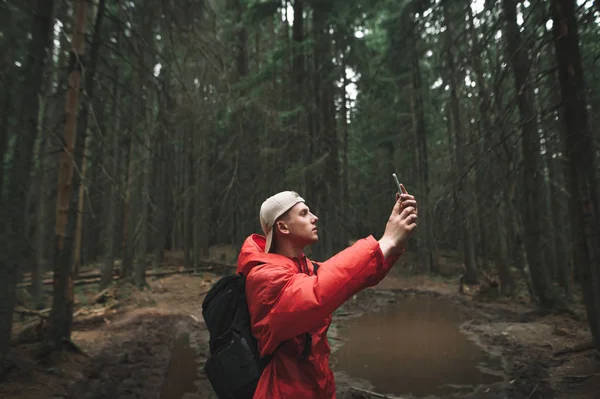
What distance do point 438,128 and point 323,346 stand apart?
24924 millimetres

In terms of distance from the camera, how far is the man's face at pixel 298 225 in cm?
203

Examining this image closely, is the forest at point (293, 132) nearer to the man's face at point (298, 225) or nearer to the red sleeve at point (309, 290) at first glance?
the man's face at point (298, 225)

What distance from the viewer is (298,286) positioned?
1.65m

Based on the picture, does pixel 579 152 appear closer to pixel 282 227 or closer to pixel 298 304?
pixel 282 227

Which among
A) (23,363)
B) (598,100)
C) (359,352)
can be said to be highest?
(598,100)

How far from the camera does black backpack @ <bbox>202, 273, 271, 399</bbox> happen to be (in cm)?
181

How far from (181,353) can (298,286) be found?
720cm

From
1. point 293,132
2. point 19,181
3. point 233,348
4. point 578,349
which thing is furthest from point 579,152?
point 293,132

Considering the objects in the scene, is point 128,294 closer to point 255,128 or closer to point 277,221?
point 255,128

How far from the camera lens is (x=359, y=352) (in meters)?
8.12

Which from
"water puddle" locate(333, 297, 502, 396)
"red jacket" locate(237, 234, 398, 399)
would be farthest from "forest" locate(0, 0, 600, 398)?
"red jacket" locate(237, 234, 398, 399)

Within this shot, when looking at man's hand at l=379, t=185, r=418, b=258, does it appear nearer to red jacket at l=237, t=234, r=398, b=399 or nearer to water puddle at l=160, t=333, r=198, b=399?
red jacket at l=237, t=234, r=398, b=399

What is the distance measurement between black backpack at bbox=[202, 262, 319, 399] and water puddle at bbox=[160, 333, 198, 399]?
4457mm

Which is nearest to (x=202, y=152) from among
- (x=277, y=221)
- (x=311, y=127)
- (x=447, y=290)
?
(x=311, y=127)
